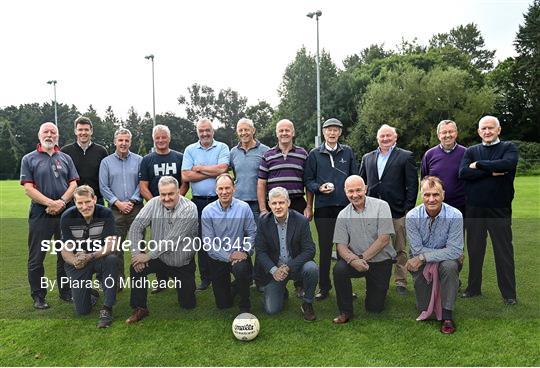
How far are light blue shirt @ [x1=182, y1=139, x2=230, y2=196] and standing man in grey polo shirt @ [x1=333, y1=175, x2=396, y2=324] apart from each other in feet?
6.04

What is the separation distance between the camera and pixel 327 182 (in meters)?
5.52

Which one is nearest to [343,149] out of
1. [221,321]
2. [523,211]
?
[221,321]

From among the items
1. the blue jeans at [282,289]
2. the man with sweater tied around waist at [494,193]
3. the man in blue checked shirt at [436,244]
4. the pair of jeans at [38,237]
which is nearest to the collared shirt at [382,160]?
the man with sweater tied around waist at [494,193]

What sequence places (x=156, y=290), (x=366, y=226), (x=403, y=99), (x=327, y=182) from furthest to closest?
(x=403, y=99) < (x=156, y=290) < (x=327, y=182) < (x=366, y=226)

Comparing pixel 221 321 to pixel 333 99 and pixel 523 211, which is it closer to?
pixel 523 211

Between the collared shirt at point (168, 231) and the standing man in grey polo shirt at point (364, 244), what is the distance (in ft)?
5.33

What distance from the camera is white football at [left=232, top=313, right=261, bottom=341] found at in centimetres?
425

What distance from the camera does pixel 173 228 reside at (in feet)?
16.5

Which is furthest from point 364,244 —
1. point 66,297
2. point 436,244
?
point 66,297

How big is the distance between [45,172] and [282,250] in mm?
2907

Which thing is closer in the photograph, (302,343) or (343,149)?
(302,343)

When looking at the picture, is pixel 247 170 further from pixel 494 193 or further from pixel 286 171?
pixel 494 193

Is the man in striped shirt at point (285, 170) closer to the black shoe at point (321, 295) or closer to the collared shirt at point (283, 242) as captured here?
the collared shirt at point (283, 242)

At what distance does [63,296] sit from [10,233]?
599 centimetres
